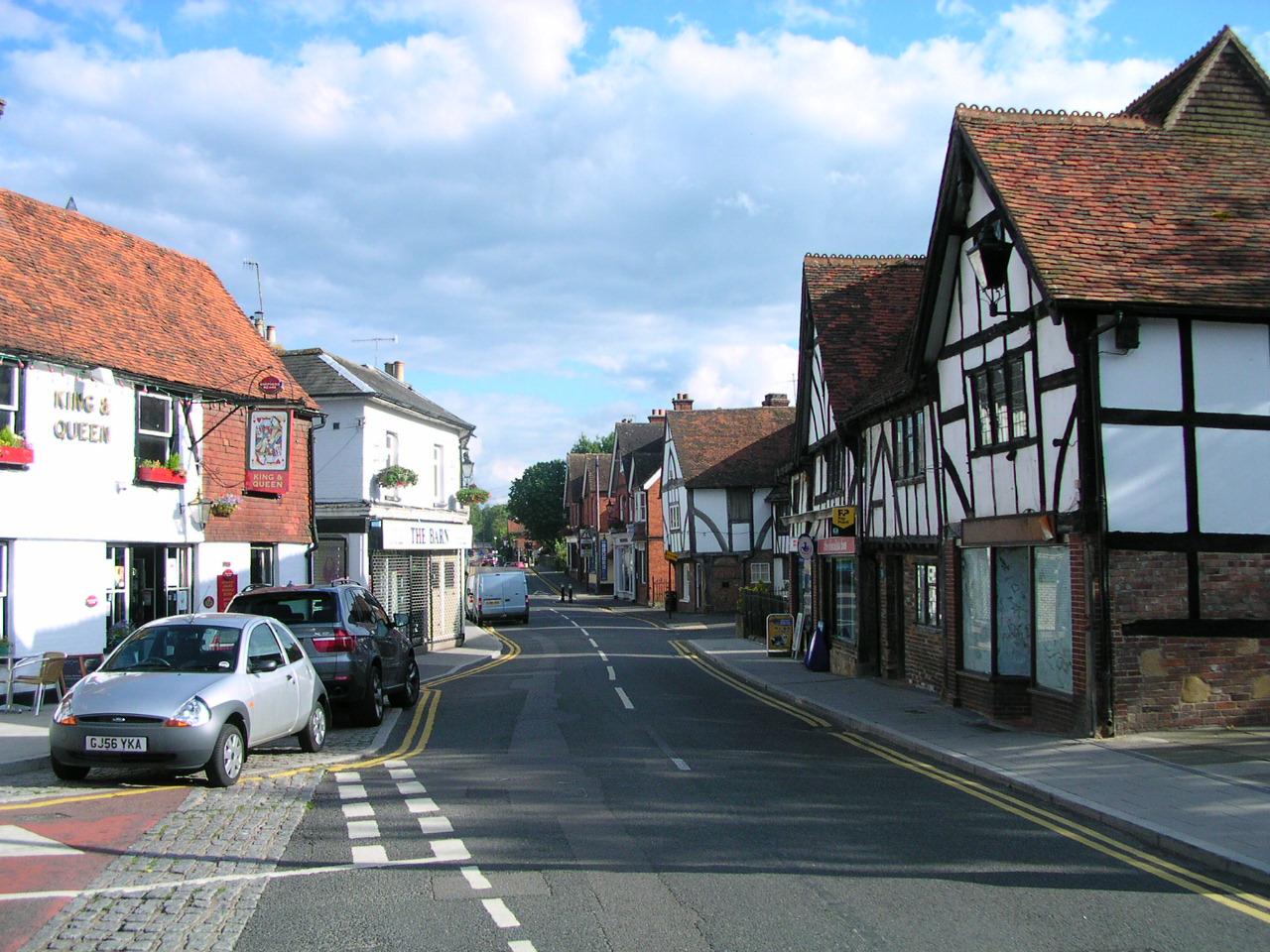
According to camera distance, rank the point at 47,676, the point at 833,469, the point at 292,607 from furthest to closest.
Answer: the point at 833,469
the point at 292,607
the point at 47,676

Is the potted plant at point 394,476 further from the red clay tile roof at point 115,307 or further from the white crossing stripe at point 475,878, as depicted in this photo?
the white crossing stripe at point 475,878

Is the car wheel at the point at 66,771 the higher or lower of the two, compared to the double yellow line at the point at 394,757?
higher

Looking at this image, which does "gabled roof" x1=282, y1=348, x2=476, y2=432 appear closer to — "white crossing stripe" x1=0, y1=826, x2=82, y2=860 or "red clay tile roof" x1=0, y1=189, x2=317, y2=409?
"red clay tile roof" x1=0, y1=189, x2=317, y2=409

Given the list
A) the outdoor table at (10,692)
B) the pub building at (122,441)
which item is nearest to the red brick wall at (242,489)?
the pub building at (122,441)

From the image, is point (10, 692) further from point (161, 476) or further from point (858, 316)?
point (858, 316)

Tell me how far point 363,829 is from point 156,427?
1247cm

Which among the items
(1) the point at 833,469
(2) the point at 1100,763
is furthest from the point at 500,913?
(1) the point at 833,469

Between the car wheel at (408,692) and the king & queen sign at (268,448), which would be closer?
the car wheel at (408,692)

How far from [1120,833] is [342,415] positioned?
78.9 feet

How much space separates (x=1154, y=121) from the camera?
15.8 metres

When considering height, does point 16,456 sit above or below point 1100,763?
above

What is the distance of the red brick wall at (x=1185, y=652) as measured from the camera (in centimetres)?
1222

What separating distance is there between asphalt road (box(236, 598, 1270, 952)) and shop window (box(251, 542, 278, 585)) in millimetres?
11202

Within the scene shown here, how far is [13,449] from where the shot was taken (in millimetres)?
14797
